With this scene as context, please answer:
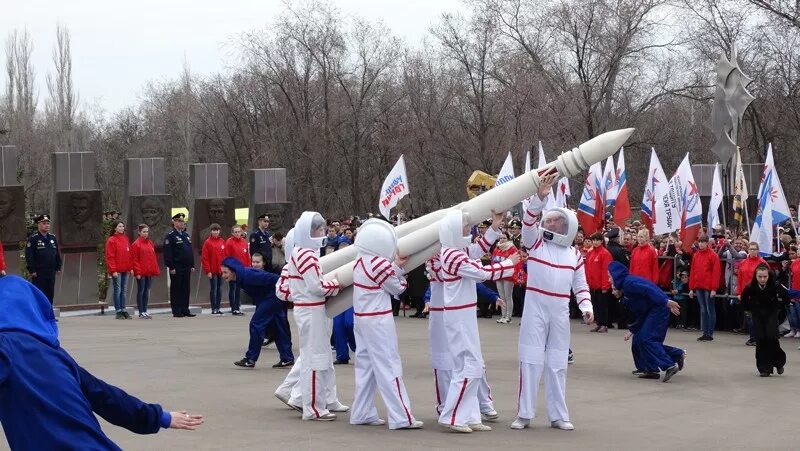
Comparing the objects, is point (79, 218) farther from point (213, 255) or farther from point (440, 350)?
point (440, 350)

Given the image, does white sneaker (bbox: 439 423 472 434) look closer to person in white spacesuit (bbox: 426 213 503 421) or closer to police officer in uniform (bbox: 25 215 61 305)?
person in white spacesuit (bbox: 426 213 503 421)

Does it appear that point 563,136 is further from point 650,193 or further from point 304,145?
point 650,193

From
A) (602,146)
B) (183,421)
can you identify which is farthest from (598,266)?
(183,421)

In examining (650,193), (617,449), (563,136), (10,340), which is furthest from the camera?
(563,136)

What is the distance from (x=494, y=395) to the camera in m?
14.0

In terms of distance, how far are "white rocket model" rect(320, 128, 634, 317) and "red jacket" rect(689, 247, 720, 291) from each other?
8311mm

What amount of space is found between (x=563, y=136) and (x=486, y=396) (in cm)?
2809

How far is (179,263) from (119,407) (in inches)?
758

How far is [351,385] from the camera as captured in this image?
48.5ft

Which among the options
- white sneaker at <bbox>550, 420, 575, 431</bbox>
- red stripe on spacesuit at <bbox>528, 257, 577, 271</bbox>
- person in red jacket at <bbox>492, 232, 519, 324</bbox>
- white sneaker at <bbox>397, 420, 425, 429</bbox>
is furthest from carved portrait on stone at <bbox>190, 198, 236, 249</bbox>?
white sneaker at <bbox>550, 420, 575, 431</bbox>

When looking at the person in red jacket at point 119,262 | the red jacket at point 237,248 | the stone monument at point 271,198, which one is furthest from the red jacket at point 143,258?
the stone monument at point 271,198

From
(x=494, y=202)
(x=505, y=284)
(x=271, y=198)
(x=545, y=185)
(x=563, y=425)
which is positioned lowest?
(x=563, y=425)

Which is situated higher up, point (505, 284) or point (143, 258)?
point (143, 258)

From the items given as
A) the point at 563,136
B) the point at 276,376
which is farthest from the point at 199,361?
the point at 563,136
